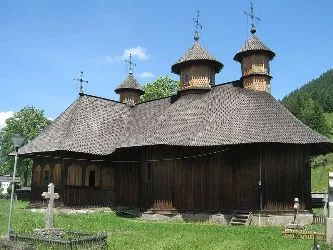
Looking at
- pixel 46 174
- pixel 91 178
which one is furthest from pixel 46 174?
pixel 91 178

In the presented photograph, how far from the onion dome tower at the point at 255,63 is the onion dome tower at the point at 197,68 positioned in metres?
1.94

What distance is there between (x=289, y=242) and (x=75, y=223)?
397 inches

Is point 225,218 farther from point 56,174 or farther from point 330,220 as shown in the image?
point 56,174

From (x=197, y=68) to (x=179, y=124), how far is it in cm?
589

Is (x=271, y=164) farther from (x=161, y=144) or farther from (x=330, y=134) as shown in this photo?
(x=330, y=134)

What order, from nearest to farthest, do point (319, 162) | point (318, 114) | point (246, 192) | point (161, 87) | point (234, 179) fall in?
point (246, 192) → point (234, 179) → point (161, 87) → point (319, 162) → point (318, 114)

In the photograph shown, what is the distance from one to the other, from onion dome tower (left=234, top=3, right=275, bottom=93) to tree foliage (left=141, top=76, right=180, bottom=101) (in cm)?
2559

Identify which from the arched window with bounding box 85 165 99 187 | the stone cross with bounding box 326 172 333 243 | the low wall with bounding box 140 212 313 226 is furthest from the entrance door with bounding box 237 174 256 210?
the arched window with bounding box 85 165 99 187

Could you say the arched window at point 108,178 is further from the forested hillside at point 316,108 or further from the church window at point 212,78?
the forested hillside at point 316,108

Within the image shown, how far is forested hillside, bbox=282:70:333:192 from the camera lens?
71625mm

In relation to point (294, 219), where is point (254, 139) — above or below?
above

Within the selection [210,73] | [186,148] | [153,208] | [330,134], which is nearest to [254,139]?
[186,148]

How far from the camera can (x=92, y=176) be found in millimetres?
27531

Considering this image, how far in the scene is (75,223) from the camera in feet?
66.5
